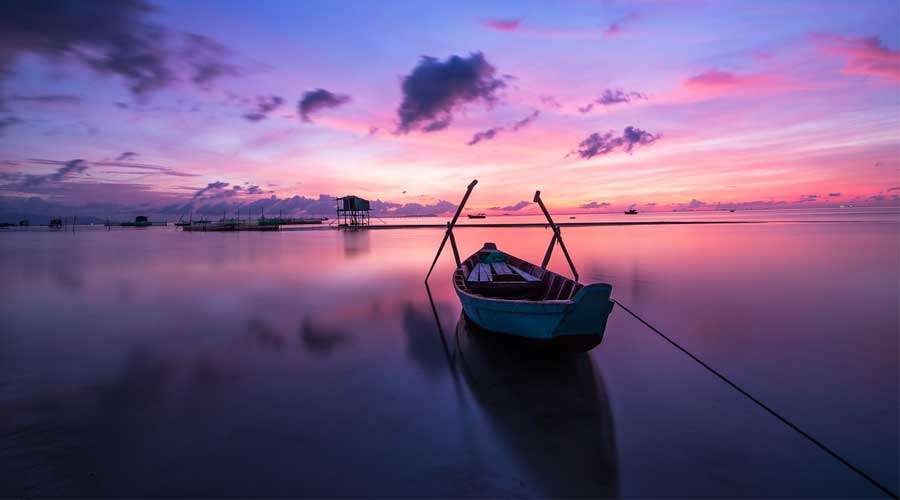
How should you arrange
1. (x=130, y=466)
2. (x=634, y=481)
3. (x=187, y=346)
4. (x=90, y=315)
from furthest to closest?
(x=90, y=315), (x=187, y=346), (x=130, y=466), (x=634, y=481)

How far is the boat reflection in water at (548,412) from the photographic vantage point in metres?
5.24

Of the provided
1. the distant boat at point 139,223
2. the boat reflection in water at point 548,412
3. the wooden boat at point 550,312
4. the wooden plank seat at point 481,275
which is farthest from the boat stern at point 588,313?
the distant boat at point 139,223

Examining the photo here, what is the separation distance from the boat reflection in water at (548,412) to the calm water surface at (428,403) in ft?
0.13

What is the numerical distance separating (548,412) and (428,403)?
2.22 meters

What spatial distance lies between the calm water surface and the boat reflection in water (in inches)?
1.5

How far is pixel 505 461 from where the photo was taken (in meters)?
5.61

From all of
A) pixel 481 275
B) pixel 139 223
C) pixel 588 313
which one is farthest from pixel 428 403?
pixel 139 223

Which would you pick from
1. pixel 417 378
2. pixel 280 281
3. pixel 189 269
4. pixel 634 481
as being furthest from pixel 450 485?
pixel 189 269

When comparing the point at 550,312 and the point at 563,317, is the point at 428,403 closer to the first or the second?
the point at 550,312

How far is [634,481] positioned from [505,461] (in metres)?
1.67

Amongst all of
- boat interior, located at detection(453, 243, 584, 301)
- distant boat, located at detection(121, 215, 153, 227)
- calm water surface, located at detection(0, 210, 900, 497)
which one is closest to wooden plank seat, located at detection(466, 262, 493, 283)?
boat interior, located at detection(453, 243, 584, 301)

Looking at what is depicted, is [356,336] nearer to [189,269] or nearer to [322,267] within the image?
[322,267]

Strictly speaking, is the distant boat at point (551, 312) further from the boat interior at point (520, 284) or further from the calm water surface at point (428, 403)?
the calm water surface at point (428, 403)

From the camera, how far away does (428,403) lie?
755 centimetres
